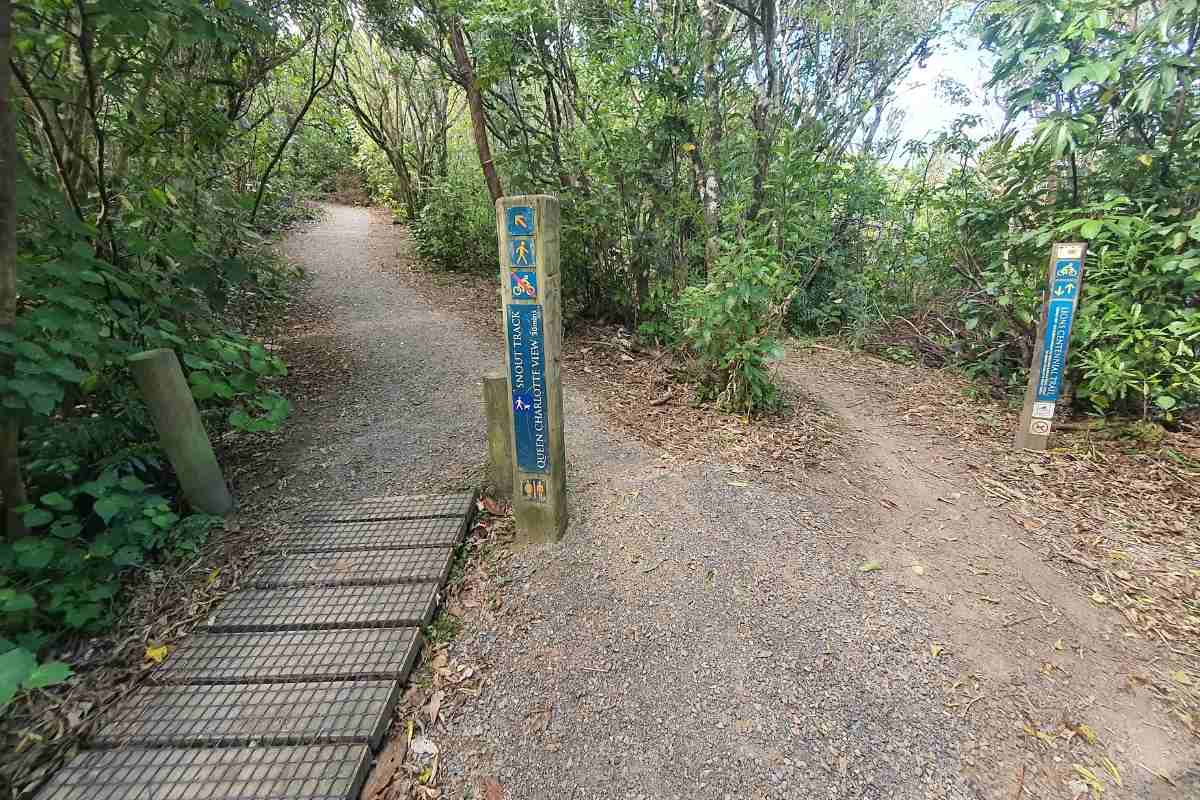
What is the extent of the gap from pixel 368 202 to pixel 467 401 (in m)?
18.0

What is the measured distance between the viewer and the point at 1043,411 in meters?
4.21

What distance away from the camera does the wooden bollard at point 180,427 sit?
298cm

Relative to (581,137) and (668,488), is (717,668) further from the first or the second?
(581,137)

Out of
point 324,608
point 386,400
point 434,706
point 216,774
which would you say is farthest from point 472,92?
point 216,774

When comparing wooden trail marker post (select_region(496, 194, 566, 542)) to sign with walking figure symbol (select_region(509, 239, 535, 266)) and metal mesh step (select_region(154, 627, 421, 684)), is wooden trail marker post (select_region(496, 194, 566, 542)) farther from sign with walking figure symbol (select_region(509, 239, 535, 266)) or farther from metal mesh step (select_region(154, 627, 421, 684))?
metal mesh step (select_region(154, 627, 421, 684))

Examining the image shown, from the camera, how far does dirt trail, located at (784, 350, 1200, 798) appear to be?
2.12m

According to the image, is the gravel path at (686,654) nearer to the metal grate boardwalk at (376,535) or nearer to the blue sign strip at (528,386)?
the metal grate boardwalk at (376,535)

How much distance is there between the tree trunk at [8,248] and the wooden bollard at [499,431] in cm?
207

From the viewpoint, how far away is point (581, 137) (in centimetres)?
579

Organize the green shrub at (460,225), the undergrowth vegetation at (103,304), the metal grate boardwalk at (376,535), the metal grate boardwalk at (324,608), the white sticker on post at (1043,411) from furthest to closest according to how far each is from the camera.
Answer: the green shrub at (460,225) < the white sticker on post at (1043,411) < the metal grate boardwalk at (376,535) < the metal grate boardwalk at (324,608) < the undergrowth vegetation at (103,304)

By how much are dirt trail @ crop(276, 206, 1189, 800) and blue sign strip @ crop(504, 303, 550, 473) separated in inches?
23.1

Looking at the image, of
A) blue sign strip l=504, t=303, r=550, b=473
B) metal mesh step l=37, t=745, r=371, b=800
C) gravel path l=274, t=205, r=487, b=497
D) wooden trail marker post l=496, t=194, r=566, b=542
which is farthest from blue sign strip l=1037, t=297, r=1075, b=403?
metal mesh step l=37, t=745, r=371, b=800

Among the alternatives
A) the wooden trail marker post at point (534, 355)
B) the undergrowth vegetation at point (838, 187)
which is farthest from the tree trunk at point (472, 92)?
the wooden trail marker post at point (534, 355)

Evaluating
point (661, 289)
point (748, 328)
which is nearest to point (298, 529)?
point (748, 328)
